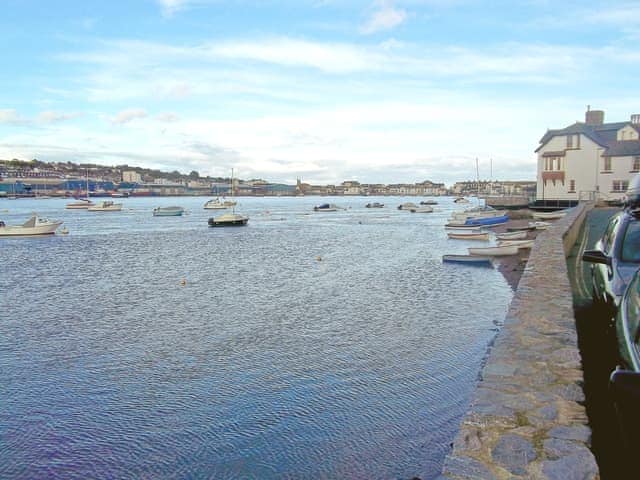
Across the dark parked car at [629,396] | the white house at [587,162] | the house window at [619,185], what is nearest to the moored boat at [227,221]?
the white house at [587,162]

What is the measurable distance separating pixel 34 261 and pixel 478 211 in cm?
4562

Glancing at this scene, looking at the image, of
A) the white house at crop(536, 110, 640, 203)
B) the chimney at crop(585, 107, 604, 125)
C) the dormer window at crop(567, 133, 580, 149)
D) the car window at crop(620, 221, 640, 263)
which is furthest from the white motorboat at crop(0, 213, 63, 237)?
the chimney at crop(585, 107, 604, 125)

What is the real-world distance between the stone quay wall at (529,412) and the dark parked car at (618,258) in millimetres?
724

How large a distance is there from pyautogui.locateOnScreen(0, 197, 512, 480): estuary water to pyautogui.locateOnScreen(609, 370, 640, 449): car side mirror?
12.2 ft

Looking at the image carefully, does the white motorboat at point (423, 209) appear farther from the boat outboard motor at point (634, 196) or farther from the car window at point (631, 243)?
the car window at point (631, 243)

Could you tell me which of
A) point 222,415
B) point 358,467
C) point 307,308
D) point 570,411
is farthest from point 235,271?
point 570,411

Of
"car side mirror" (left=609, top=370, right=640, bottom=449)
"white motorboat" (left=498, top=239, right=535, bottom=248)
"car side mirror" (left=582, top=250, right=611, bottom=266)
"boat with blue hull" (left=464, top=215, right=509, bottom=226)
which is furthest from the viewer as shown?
"boat with blue hull" (left=464, top=215, right=509, bottom=226)

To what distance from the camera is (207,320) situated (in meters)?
15.8

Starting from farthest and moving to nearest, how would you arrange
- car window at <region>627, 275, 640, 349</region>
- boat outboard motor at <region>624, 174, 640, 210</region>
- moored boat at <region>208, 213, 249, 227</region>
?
moored boat at <region>208, 213, 249, 227</region>, boat outboard motor at <region>624, 174, 640, 210</region>, car window at <region>627, 275, 640, 349</region>

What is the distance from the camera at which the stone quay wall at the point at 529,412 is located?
13.1ft

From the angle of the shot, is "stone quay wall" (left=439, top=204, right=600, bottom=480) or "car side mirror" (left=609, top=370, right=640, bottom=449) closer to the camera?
"car side mirror" (left=609, top=370, right=640, bottom=449)

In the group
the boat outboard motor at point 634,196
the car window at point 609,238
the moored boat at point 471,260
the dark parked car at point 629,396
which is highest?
the boat outboard motor at point 634,196

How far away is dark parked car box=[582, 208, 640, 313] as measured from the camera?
25.1 ft

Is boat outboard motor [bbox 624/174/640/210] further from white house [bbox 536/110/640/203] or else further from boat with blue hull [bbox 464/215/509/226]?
white house [bbox 536/110/640/203]
